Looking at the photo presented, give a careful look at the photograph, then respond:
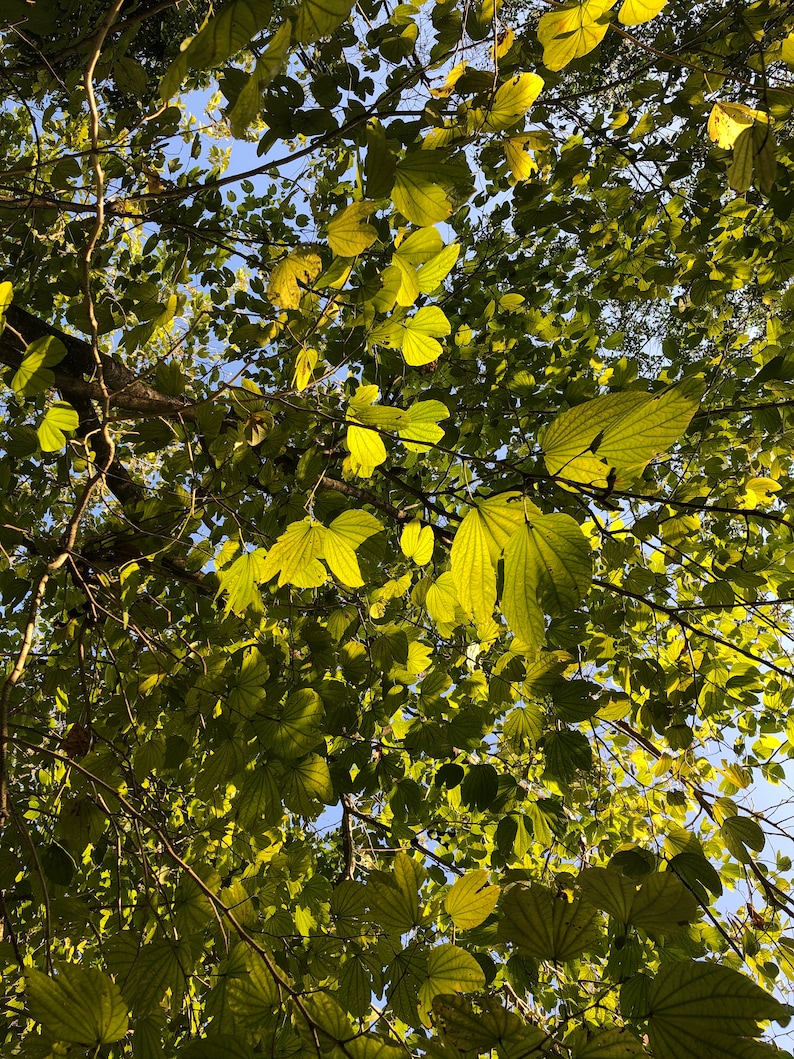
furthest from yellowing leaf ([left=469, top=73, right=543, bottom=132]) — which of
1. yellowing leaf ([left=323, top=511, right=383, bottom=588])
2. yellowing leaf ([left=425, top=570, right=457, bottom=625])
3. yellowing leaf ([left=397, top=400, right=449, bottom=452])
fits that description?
yellowing leaf ([left=425, top=570, right=457, bottom=625])

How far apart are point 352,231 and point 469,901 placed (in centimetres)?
106

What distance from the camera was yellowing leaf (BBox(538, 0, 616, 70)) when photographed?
2.95 ft

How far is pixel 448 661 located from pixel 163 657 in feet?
3.20

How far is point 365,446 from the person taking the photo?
1.08 m

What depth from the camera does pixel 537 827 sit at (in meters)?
1.62

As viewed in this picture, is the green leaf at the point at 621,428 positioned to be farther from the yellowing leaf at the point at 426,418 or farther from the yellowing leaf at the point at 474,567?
the yellowing leaf at the point at 426,418

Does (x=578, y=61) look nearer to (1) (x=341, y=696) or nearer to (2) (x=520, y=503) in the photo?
(2) (x=520, y=503)

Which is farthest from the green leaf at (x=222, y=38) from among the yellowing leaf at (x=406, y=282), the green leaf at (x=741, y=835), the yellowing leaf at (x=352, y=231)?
the green leaf at (x=741, y=835)

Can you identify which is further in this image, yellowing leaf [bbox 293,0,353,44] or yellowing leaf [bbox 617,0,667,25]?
yellowing leaf [bbox 617,0,667,25]

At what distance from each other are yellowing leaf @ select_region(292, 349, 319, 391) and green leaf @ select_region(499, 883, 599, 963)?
91 cm

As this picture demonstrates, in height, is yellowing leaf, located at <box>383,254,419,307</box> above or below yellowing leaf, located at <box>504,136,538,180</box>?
below

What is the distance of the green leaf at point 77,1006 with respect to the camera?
64 cm

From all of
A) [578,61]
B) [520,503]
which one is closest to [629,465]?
[520,503]

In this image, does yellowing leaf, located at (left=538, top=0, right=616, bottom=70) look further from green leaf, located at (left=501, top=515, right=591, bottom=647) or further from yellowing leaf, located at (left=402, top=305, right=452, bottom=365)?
green leaf, located at (left=501, top=515, right=591, bottom=647)
